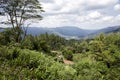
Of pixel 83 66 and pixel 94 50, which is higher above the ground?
pixel 83 66

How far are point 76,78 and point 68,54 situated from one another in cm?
4669

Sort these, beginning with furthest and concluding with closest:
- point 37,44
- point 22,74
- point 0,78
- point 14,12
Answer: point 37,44 → point 14,12 → point 22,74 → point 0,78

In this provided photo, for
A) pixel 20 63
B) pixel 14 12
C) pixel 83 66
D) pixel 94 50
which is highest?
pixel 14 12

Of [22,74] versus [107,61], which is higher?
[22,74]

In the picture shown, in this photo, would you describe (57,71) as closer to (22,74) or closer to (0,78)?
(22,74)

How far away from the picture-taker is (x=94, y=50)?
3800 cm

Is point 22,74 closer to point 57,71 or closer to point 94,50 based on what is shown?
point 57,71

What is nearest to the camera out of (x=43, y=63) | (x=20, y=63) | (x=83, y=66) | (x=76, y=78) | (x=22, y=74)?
(x=22, y=74)

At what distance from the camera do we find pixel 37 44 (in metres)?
31.7

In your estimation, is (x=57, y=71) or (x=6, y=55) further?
→ (x=6, y=55)

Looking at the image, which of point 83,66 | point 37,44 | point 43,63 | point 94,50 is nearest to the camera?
point 43,63

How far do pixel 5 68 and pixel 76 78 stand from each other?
3.10 metres

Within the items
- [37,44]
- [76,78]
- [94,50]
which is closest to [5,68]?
[76,78]

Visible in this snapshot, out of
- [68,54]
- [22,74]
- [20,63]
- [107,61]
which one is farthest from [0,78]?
[68,54]
